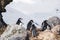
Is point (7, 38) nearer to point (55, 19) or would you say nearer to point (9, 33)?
point (9, 33)

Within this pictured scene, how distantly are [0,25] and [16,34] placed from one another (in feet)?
26.7

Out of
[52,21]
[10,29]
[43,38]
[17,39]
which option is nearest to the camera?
[17,39]

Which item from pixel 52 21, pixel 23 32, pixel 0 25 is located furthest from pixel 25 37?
pixel 52 21

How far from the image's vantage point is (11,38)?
2058cm

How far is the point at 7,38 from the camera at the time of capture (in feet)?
68.0

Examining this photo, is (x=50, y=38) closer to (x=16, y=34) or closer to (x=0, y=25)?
(x=16, y=34)

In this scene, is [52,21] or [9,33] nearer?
[9,33]

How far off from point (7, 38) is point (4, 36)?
46 cm

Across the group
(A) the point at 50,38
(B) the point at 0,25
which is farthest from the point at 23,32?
(B) the point at 0,25

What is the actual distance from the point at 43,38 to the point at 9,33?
16.6ft

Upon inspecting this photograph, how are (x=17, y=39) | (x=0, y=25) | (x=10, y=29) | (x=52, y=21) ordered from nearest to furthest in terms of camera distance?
(x=17, y=39), (x=10, y=29), (x=0, y=25), (x=52, y=21)

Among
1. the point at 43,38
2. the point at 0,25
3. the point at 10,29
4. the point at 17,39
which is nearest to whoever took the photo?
the point at 17,39

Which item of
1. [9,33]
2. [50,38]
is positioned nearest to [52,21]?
[50,38]

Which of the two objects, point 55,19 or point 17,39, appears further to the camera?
point 55,19
